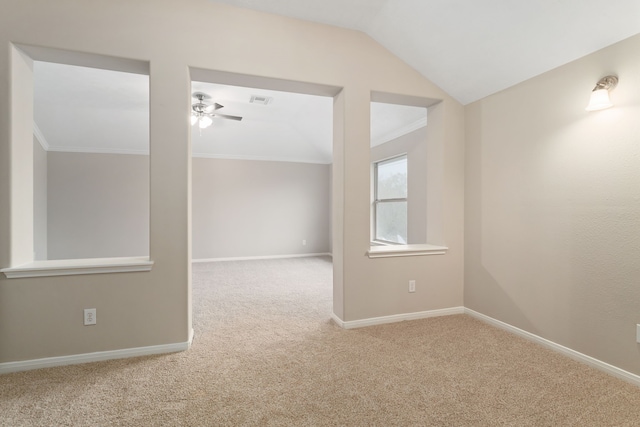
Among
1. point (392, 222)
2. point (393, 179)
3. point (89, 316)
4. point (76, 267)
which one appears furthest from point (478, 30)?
point (89, 316)

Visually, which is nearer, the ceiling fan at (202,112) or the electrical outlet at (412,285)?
the electrical outlet at (412,285)

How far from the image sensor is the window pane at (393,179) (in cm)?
496

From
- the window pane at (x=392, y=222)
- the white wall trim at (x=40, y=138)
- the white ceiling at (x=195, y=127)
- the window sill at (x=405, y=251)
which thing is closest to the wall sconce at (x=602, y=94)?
the window sill at (x=405, y=251)

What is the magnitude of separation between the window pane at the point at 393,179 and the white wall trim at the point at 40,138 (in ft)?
18.8

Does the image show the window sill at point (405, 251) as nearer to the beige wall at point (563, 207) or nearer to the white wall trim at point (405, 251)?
the white wall trim at point (405, 251)

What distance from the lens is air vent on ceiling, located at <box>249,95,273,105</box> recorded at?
4.62m

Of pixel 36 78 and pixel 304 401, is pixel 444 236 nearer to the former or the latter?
pixel 304 401

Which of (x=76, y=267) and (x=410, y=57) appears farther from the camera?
(x=410, y=57)

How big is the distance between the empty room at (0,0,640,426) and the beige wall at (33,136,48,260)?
2.34 meters

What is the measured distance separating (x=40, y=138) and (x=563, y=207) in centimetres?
726

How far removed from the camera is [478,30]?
242 cm

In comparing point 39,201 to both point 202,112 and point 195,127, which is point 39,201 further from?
point 202,112

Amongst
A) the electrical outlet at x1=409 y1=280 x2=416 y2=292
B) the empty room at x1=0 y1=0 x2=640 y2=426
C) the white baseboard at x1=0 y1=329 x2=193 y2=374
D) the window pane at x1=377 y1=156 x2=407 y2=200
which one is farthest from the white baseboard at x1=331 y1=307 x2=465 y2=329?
the window pane at x1=377 y1=156 x2=407 y2=200

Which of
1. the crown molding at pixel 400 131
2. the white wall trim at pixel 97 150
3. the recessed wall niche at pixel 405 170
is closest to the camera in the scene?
the recessed wall niche at pixel 405 170
